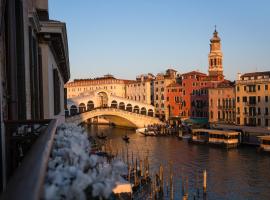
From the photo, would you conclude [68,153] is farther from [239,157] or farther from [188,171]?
[239,157]

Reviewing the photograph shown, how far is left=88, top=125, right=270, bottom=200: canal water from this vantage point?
35.6 ft

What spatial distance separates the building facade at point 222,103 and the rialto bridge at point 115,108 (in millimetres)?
6009

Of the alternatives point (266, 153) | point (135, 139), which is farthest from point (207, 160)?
point (135, 139)

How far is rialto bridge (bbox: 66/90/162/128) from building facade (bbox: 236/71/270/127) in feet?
29.3

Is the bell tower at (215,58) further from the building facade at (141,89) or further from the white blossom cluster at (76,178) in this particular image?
the white blossom cluster at (76,178)

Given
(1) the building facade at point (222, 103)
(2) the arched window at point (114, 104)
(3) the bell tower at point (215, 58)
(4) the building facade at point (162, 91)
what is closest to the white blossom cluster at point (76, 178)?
(1) the building facade at point (222, 103)

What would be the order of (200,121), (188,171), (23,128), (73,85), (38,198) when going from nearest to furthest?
(38,198) < (23,128) < (188,171) < (200,121) < (73,85)

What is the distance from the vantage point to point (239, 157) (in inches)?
651

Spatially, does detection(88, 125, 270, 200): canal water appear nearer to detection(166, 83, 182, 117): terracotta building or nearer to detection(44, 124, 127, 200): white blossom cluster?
detection(44, 124, 127, 200): white blossom cluster

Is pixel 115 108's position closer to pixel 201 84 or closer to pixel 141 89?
pixel 201 84

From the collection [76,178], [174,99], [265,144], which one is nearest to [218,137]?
[265,144]

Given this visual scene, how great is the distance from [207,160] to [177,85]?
1727 centimetres

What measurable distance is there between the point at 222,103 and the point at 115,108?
8.37 metres

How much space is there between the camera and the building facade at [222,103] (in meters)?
25.4
